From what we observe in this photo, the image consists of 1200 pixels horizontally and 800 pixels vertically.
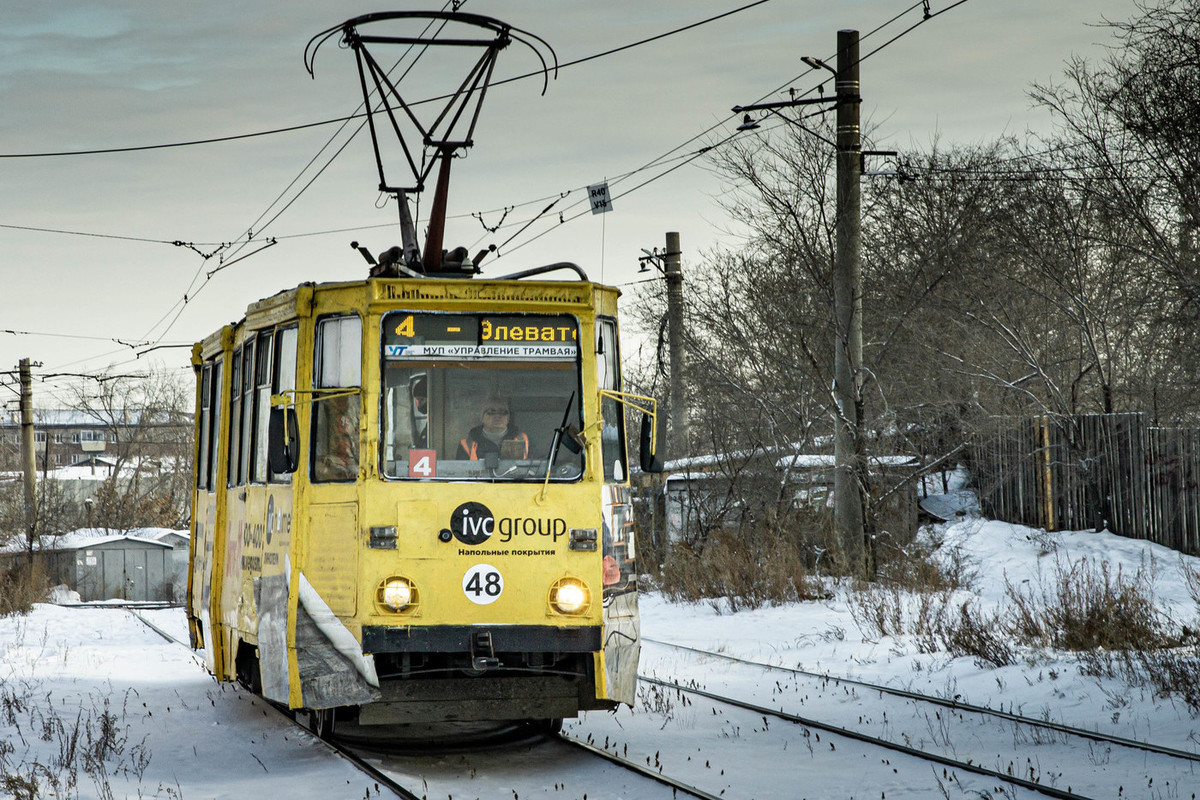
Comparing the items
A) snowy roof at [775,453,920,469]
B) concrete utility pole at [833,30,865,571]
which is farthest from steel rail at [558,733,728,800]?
snowy roof at [775,453,920,469]

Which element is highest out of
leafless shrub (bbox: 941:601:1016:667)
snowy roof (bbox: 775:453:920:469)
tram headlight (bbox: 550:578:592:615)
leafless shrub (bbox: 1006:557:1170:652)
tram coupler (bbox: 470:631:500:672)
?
snowy roof (bbox: 775:453:920:469)

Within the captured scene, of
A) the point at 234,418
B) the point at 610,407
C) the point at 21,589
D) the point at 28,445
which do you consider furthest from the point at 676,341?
the point at 28,445

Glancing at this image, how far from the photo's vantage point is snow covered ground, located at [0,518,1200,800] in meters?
7.65

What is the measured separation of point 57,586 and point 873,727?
1677 inches

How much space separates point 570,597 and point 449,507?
0.91 metres

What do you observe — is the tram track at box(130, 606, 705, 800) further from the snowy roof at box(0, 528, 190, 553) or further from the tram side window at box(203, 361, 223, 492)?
the snowy roof at box(0, 528, 190, 553)

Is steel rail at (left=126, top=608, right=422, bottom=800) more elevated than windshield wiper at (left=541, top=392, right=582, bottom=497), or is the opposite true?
windshield wiper at (left=541, top=392, right=582, bottom=497)

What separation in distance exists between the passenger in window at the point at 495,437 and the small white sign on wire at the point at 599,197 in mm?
10734

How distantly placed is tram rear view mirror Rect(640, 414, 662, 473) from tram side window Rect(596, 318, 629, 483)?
17 cm

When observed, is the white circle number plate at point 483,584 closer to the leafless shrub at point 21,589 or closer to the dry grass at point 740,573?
the dry grass at point 740,573

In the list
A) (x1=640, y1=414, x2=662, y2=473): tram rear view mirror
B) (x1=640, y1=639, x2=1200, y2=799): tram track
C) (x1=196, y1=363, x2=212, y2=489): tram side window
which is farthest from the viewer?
(x1=196, y1=363, x2=212, y2=489): tram side window

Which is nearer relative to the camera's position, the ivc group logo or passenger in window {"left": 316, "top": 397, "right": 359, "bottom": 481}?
the ivc group logo

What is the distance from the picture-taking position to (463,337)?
26.8ft

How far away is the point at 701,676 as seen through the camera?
1276 centimetres
